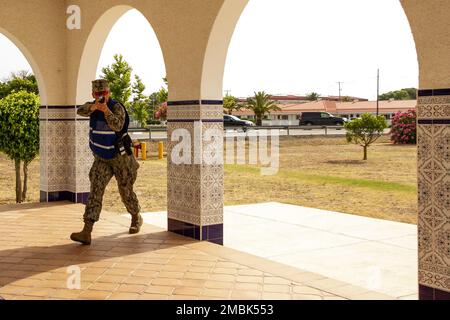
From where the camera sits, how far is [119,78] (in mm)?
31516

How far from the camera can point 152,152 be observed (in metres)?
23.0

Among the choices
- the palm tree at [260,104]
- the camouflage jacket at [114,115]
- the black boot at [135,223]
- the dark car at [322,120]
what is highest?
the palm tree at [260,104]

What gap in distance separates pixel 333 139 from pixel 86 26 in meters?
22.0

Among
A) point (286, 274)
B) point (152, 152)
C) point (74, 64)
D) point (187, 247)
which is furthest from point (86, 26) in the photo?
point (152, 152)

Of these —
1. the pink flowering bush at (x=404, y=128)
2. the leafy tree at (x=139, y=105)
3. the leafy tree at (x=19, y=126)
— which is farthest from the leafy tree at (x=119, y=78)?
the leafy tree at (x=19, y=126)

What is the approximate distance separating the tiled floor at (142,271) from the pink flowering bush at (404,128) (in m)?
21.8

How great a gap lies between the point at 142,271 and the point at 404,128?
2347cm

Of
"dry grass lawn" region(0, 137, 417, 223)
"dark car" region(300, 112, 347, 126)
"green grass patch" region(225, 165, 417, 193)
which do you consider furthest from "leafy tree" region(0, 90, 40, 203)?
"dark car" region(300, 112, 347, 126)

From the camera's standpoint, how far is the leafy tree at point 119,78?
31312 mm

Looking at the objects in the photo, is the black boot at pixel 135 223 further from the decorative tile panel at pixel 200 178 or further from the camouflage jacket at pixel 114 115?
the camouflage jacket at pixel 114 115

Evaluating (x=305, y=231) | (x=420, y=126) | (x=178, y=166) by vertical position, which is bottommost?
(x=305, y=231)

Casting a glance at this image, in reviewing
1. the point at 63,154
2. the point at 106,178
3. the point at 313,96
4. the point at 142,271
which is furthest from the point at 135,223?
the point at 313,96

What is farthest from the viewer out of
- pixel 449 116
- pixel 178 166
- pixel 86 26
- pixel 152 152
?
pixel 152 152
